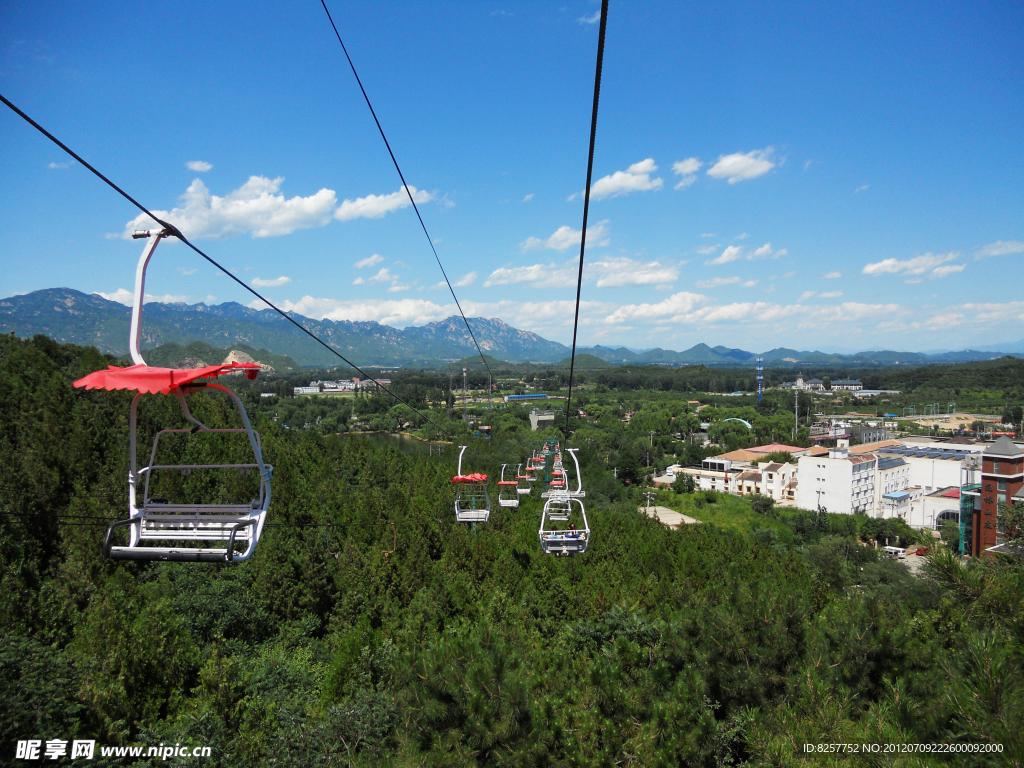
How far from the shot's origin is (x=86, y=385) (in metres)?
3.25

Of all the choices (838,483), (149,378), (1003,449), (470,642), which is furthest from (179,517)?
(838,483)

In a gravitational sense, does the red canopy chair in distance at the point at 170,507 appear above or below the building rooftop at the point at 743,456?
above

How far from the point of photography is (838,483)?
4109 centimetres

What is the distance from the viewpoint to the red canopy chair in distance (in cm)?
321

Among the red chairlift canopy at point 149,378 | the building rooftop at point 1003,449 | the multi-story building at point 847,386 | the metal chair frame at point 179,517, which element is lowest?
the building rooftop at point 1003,449

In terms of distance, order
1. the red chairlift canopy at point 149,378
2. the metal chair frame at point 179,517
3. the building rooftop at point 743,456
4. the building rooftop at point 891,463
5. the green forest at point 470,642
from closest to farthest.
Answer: the red chairlift canopy at point 149,378 < the metal chair frame at point 179,517 < the green forest at point 470,642 < the building rooftop at point 891,463 < the building rooftop at point 743,456

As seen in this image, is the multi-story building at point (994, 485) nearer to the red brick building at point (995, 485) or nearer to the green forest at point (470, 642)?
the red brick building at point (995, 485)

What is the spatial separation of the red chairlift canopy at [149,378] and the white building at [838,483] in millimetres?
46272

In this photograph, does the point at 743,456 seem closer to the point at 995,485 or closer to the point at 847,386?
the point at 995,485

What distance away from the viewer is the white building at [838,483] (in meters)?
40.8

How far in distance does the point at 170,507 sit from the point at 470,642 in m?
7.63

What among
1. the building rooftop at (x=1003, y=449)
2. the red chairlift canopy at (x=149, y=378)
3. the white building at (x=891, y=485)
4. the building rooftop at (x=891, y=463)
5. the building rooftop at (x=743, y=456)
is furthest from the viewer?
the building rooftop at (x=743, y=456)

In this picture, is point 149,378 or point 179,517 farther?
point 179,517

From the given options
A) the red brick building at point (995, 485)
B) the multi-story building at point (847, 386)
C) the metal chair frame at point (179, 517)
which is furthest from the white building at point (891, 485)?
the multi-story building at point (847, 386)
